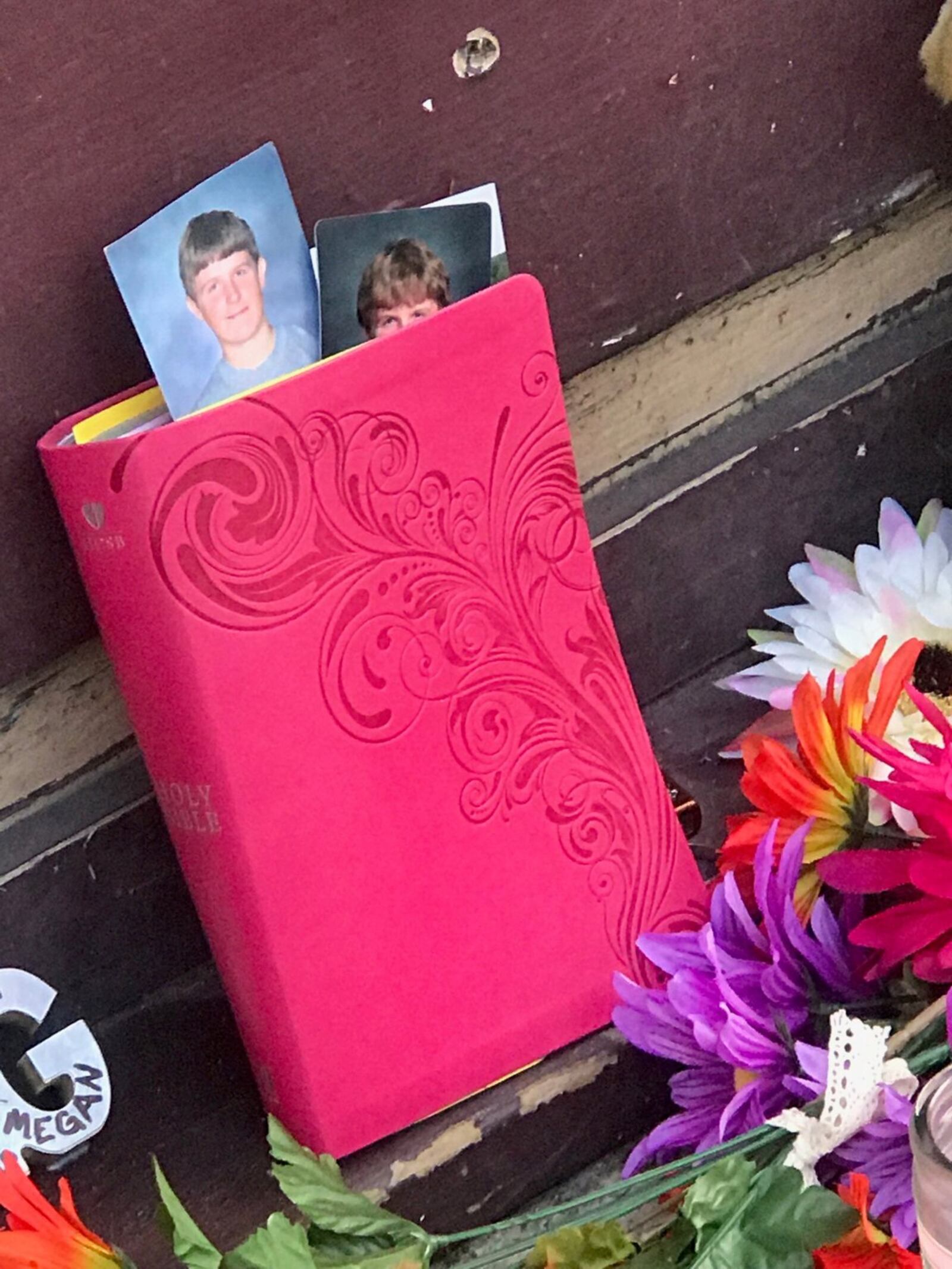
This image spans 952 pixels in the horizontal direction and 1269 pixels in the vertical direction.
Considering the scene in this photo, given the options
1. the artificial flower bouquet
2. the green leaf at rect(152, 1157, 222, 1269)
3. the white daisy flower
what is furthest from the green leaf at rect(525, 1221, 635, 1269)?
the white daisy flower

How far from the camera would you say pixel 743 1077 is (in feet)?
1.49

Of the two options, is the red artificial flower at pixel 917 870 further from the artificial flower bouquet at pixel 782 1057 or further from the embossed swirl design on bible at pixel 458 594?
the embossed swirl design on bible at pixel 458 594

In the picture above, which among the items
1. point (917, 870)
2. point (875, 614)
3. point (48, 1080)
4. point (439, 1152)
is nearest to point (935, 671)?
point (875, 614)

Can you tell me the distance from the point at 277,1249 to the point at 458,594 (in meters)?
0.23

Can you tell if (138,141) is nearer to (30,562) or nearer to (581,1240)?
(30,562)

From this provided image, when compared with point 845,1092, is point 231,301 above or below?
above

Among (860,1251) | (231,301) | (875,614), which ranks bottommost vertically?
(860,1251)

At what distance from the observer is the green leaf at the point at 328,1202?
1.36 ft

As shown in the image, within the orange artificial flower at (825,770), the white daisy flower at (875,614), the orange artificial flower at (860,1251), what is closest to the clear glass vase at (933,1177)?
the orange artificial flower at (860,1251)

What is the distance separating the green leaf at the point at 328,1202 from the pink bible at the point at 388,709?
52 mm

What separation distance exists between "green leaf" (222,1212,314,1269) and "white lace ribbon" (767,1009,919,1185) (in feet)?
0.48

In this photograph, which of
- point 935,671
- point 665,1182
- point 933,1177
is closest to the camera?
point 933,1177

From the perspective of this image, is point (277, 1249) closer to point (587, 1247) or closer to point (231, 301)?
point (587, 1247)

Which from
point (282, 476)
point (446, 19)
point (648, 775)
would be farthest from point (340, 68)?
point (648, 775)
